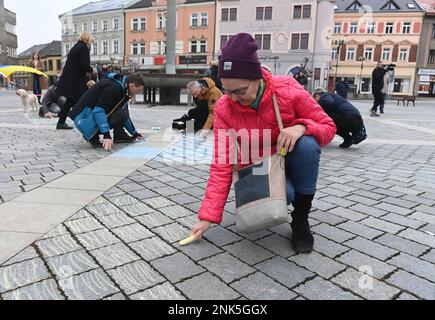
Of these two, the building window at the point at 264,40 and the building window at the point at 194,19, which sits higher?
the building window at the point at 194,19

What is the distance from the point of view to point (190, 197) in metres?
3.38

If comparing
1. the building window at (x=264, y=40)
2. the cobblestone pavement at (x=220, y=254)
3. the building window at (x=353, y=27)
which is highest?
the building window at (x=353, y=27)

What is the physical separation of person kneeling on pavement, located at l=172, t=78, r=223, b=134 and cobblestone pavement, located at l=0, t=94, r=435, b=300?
10.9 feet

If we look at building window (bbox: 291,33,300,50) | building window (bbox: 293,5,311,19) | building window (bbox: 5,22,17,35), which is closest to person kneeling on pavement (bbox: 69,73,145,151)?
building window (bbox: 291,33,300,50)

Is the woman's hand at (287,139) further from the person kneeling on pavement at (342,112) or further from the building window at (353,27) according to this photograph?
the building window at (353,27)

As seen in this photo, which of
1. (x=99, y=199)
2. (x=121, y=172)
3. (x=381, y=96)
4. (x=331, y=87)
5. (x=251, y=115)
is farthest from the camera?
(x=331, y=87)

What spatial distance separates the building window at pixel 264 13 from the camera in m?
40.9

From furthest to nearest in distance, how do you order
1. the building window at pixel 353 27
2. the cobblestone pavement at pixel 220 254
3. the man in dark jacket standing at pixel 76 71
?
Result: the building window at pixel 353 27, the man in dark jacket standing at pixel 76 71, the cobblestone pavement at pixel 220 254

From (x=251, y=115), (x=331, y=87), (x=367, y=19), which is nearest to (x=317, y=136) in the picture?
(x=251, y=115)

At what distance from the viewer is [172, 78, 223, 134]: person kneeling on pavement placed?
6.77 metres

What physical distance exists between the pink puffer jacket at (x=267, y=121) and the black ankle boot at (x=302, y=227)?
0.38 meters

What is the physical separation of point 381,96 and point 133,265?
13326mm

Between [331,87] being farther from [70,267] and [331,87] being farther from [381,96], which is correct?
[70,267]

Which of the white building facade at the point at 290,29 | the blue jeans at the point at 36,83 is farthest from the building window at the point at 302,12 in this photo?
the blue jeans at the point at 36,83
